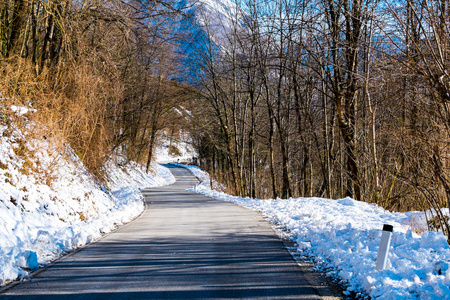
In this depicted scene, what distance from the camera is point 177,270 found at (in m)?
5.37

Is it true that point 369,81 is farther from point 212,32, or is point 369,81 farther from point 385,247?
point 212,32

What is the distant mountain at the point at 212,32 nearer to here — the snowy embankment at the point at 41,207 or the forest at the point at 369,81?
the forest at the point at 369,81

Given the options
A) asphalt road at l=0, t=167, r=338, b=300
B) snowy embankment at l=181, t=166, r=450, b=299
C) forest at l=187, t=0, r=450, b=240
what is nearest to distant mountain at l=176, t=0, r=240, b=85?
forest at l=187, t=0, r=450, b=240

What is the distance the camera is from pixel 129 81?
1182 inches

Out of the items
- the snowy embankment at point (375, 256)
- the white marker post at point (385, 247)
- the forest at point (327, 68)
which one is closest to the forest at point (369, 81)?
the forest at point (327, 68)

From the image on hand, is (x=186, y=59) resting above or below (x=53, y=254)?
above

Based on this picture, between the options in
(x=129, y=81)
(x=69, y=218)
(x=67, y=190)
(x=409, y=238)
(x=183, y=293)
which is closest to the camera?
(x=183, y=293)

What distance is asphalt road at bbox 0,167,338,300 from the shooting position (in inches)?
173

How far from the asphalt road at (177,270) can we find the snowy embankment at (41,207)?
0.45m

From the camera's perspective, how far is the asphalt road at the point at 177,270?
4383mm

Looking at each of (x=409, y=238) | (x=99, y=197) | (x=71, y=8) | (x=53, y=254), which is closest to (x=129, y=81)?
(x=71, y=8)

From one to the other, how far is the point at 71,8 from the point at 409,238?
43.6ft

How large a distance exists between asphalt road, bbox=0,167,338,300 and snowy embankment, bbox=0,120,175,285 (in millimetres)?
450

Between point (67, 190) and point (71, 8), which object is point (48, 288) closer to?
point (67, 190)
